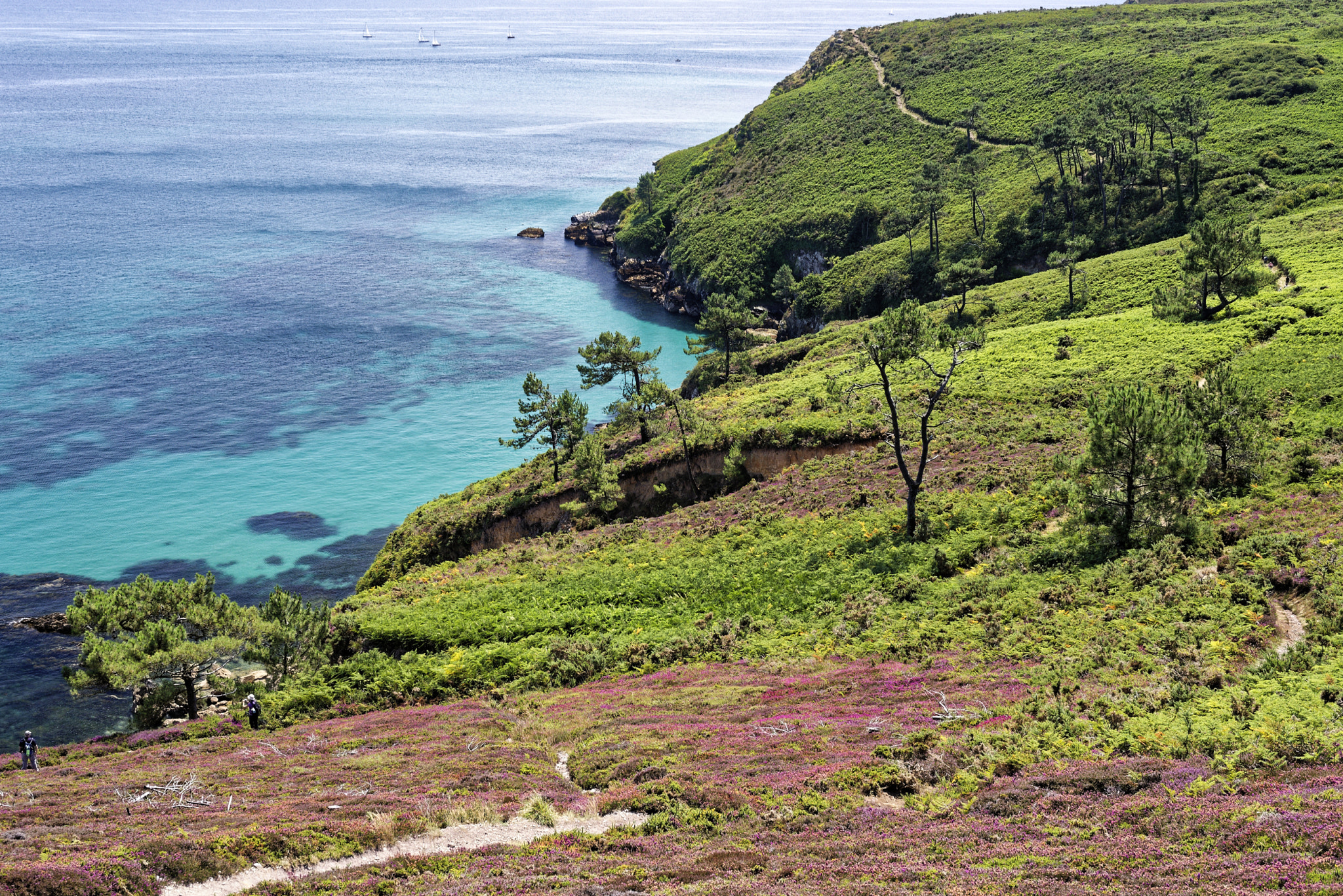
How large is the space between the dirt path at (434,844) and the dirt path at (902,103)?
125029mm

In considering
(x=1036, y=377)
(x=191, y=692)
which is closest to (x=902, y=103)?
(x=1036, y=377)

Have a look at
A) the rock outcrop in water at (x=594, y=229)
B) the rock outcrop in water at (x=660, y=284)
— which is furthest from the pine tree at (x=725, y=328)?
the rock outcrop in water at (x=594, y=229)

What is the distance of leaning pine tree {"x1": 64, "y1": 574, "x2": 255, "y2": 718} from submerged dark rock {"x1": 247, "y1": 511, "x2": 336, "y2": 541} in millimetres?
28535

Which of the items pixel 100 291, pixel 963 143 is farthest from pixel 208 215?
pixel 963 143

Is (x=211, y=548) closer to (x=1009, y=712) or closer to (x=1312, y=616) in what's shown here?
(x=1009, y=712)

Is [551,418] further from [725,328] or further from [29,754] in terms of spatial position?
[29,754]

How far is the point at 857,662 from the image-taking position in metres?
31.2

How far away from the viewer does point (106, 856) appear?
1842 cm

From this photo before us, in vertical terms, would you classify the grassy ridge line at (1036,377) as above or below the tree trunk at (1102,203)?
below

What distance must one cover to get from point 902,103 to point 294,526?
123 metres

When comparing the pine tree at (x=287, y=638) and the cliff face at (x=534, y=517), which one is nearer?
the pine tree at (x=287, y=638)

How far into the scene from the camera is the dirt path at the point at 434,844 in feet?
60.1

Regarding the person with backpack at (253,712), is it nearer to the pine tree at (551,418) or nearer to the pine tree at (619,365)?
the pine tree at (551,418)

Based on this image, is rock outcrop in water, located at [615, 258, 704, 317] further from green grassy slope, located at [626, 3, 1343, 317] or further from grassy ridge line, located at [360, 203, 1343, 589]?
grassy ridge line, located at [360, 203, 1343, 589]
